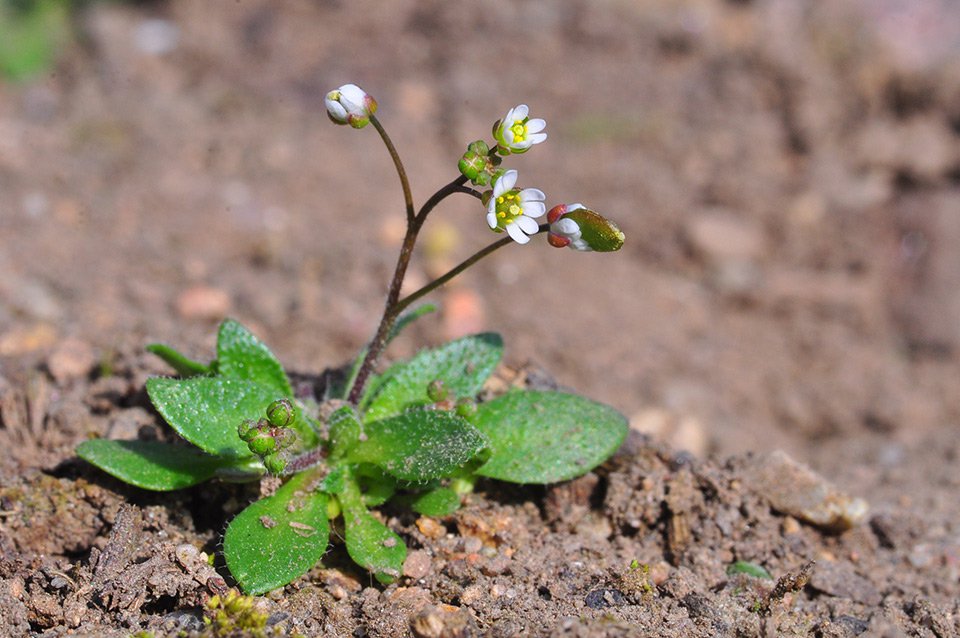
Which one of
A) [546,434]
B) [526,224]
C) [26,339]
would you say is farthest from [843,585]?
[26,339]

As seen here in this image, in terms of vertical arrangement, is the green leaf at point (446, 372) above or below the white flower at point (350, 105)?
below

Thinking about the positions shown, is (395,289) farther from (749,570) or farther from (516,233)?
(749,570)

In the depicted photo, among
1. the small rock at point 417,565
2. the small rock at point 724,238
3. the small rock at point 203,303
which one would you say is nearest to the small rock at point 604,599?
the small rock at point 417,565

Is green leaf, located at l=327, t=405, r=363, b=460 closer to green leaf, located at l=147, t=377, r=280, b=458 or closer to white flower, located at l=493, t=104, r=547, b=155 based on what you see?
green leaf, located at l=147, t=377, r=280, b=458

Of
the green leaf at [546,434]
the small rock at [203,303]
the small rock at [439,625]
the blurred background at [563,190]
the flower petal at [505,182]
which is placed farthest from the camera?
the blurred background at [563,190]

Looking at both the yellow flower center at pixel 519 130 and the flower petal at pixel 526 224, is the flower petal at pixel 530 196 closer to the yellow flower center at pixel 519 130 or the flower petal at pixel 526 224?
the flower petal at pixel 526 224

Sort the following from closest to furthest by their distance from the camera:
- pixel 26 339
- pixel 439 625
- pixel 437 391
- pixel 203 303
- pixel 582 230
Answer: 1. pixel 439 625
2. pixel 582 230
3. pixel 437 391
4. pixel 26 339
5. pixel 203 303
